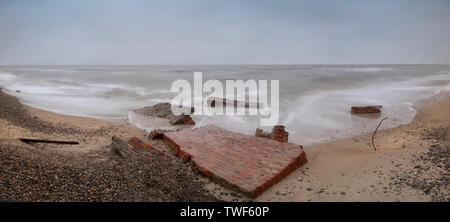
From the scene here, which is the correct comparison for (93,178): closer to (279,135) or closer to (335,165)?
(279,135)

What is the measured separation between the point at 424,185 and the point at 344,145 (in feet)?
7.28

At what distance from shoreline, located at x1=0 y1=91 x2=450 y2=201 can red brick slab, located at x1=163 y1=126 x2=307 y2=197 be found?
0.13 metres

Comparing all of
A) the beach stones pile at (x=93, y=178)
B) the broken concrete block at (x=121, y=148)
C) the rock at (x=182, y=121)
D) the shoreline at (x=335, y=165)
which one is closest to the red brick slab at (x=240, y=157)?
the shoreline at (x=335, y=165)

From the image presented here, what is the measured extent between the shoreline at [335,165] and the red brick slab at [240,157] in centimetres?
13

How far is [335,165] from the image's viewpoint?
13.2 ft

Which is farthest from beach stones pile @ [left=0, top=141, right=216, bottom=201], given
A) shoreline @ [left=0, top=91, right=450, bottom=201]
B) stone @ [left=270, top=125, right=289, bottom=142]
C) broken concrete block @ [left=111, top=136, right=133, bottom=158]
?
stone @ [left=270, top=125, right=289, bottom=142]

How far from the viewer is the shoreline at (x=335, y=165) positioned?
309 centimetres

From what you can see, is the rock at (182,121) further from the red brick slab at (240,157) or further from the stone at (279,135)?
the stone at (279,135)

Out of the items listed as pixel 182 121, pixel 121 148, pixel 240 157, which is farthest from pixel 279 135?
pixel 182 121

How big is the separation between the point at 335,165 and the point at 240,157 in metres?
1.36

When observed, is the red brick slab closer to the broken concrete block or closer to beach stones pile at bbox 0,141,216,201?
beach stones pile at bbox 0,141,216,201

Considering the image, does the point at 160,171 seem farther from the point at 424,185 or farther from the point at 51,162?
the point at 424,185

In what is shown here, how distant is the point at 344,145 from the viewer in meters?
5.16

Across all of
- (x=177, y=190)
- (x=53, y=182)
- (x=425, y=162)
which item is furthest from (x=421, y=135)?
(x=53, y=182)
